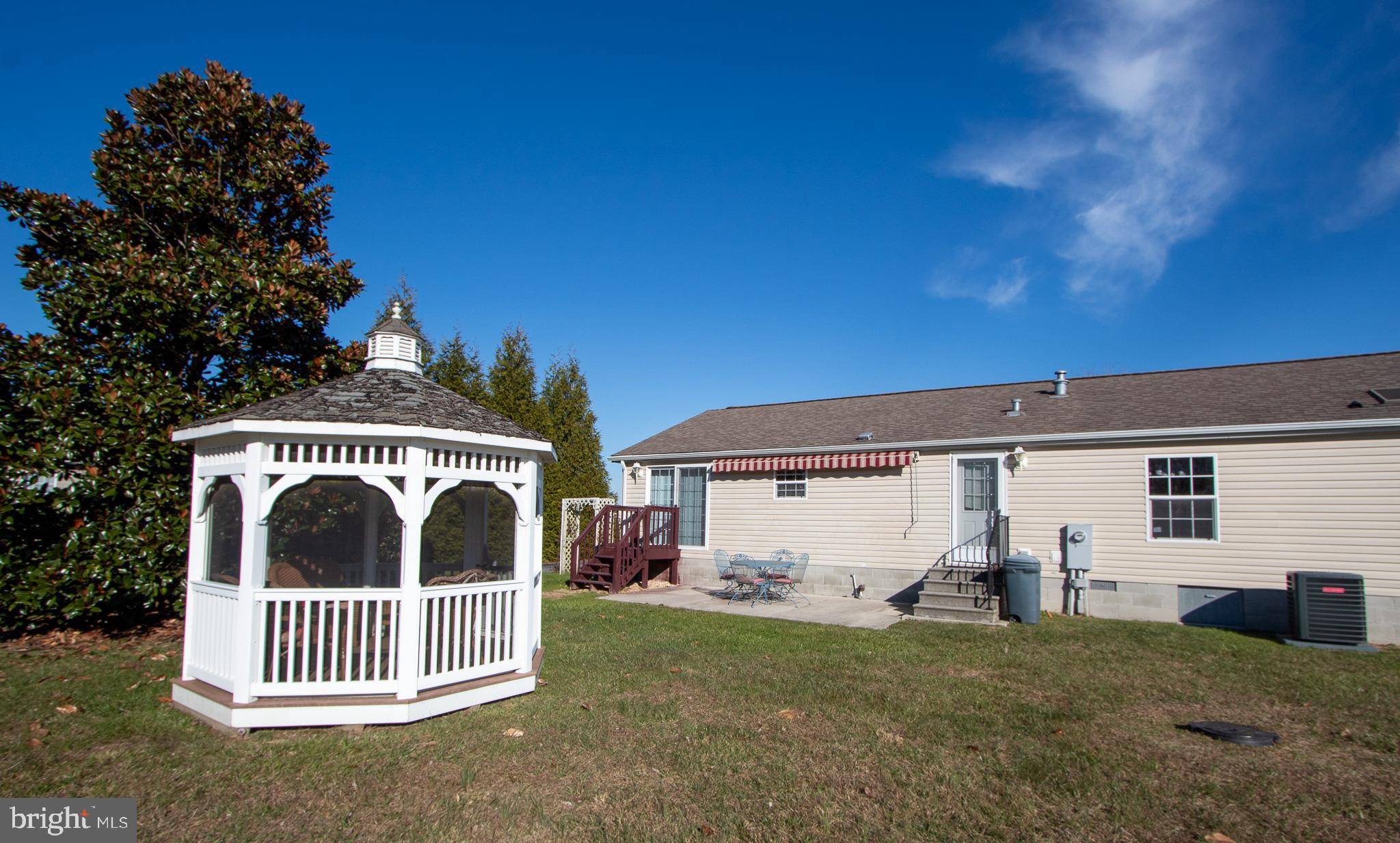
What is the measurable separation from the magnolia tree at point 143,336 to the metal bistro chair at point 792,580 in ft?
26.5

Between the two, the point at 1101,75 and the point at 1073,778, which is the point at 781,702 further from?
the point at 1101,75

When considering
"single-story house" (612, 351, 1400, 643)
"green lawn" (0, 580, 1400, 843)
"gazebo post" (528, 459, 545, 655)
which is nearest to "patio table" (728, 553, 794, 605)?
"single-story house" (612, 351, 1400, 643)

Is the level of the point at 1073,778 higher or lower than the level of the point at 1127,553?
lower

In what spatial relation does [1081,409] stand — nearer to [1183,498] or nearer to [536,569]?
[1183,498]

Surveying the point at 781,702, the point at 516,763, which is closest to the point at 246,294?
the point at 516,763

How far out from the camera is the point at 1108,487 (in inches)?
459

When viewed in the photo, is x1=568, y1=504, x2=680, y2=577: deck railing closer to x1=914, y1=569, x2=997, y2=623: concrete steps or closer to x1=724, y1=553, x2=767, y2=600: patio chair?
x1=724, y1=553, x2=767, y2=600: patio chair

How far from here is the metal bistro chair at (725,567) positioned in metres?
14.4

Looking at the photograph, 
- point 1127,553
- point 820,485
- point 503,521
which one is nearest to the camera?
point 1127,553

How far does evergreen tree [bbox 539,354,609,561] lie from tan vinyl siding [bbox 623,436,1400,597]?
6.15 metres

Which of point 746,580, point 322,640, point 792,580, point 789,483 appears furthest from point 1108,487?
point 322,640

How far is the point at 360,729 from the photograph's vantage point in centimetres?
571

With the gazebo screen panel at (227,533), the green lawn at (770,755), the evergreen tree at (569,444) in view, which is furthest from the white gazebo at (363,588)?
the evergreen tree at (569,444)

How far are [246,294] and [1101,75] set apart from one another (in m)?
12.1
